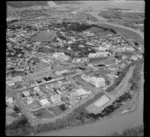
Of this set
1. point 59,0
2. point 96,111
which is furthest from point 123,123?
point 59,0

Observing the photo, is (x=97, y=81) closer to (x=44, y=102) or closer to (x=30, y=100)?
(x=44, y=102)

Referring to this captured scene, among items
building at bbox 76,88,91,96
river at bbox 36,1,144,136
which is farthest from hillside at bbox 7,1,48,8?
river at bbox 36,1,144,136

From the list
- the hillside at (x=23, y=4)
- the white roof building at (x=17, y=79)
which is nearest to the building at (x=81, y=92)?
the white roof building at (x=17, y=79)

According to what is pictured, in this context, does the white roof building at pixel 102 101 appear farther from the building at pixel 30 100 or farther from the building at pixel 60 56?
the building at pixel 60 56

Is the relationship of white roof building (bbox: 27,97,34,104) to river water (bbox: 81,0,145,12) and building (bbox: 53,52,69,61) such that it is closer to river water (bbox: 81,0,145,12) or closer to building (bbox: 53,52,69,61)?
building (bbox: 53,52,69,61)

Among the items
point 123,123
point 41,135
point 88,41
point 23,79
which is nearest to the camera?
point 41,135

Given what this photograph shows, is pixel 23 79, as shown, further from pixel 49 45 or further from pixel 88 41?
pixel 88 41

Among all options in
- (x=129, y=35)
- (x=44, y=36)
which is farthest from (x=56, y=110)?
(x=129, y=35)
